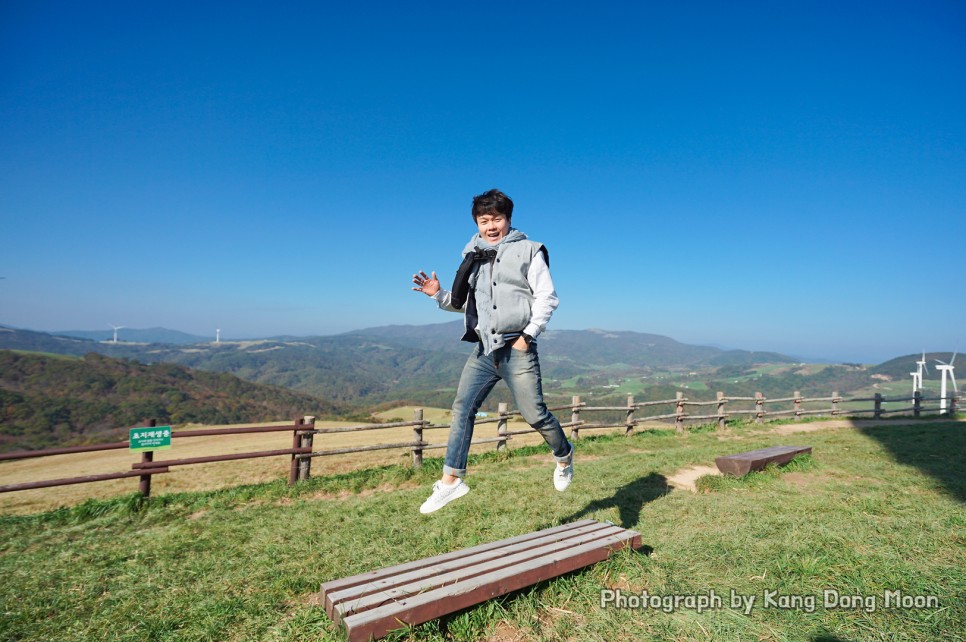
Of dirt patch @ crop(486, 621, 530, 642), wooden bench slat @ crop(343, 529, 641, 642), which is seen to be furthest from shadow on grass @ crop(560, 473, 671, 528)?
dirt patch @ crop(486, 621, 530, 642)

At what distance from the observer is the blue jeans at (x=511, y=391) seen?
Result: 132 inches

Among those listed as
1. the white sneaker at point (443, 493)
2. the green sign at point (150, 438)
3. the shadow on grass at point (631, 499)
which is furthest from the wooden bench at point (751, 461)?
the green sign at point (150, 438)

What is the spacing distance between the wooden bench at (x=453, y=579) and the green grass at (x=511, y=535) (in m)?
0.17

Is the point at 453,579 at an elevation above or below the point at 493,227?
below

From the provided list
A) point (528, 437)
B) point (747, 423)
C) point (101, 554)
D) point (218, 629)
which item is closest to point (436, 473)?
point (101, 554)

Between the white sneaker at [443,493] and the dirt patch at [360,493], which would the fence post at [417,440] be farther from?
the white sneaker at [443,493]

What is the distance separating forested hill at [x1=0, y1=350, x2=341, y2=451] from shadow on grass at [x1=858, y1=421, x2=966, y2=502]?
305ft

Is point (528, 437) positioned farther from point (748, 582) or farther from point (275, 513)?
point (748, 582)

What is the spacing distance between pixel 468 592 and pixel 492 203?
107 inches

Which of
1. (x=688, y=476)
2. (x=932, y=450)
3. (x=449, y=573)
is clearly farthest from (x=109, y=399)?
(x=932, y=450)

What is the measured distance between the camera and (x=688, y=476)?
759 centimetres

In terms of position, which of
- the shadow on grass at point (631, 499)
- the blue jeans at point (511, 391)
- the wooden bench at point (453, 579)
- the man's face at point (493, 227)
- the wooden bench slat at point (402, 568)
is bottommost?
the shadow on grass at point (631, 499)

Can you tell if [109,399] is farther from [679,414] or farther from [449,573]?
[449,573]

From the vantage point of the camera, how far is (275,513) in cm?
577
